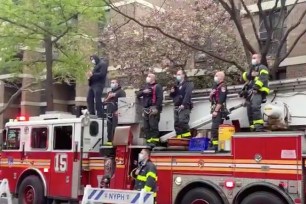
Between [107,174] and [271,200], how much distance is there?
12.9 feet

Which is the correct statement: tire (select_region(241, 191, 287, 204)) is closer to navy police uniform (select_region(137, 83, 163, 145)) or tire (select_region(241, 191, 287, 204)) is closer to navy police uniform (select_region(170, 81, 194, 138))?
navy police uniform (select_region(170, 81, 194, 138))

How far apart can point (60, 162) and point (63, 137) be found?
0.58 meters

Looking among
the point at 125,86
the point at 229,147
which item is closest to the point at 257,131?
the point at 229,147

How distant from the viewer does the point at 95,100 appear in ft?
41.4

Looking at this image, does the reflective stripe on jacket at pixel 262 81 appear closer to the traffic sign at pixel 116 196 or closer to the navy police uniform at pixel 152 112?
the navy police uniform at pixel 152 112

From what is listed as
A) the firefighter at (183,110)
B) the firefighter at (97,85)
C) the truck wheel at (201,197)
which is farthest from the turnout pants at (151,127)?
the firefighter at (97,85)

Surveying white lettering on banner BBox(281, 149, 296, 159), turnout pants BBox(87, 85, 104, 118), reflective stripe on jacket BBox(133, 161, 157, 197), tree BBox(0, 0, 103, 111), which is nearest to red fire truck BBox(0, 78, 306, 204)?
white lettering on banner BBox(281, 149, 296, 159)

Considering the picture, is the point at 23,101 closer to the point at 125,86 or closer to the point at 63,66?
the point at 63,66

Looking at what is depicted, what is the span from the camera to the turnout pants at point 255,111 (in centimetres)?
939

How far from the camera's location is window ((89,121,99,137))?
38.7ft

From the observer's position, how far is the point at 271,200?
8.24 meters

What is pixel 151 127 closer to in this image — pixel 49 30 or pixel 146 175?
pixel 146 175

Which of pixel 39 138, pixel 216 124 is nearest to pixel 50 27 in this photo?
pixel 39 138

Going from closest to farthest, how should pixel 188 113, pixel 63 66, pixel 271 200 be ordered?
pixel 271 200 → pixel 188 113 → pixel 63 66
